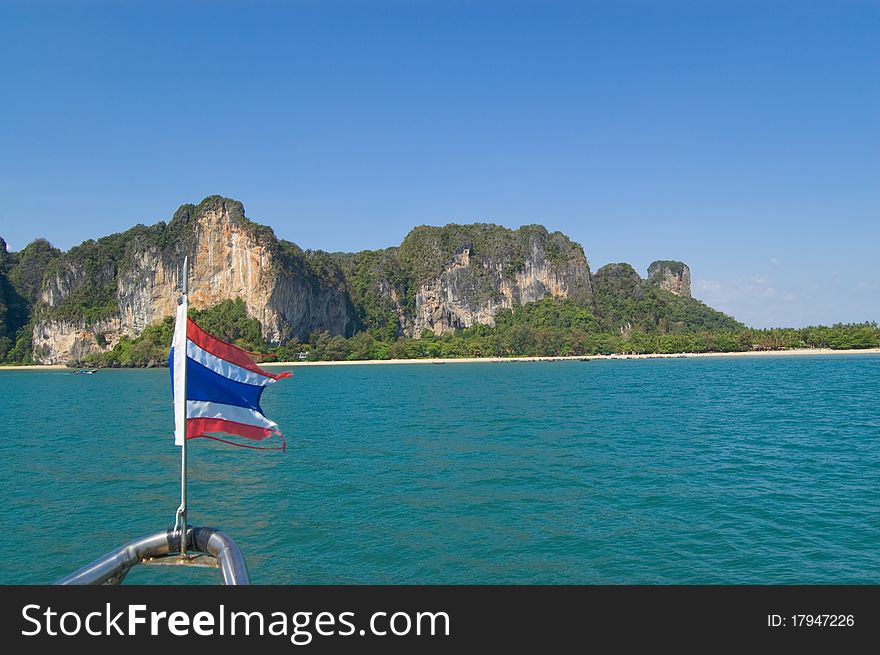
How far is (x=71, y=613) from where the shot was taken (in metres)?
6.20

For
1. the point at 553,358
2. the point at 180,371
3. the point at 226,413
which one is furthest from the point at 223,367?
the point at 553,358

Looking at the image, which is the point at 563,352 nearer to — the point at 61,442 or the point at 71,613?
the point at 61,442

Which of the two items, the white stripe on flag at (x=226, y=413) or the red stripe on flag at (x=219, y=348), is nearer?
the red stripe on flag at (x=219, y=348)

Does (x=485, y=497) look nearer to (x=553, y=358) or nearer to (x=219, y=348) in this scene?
(x=219, y=348)

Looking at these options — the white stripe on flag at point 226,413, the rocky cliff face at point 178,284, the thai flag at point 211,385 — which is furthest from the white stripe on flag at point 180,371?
the rocky cliff face at point 178,284

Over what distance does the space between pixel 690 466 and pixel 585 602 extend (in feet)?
60.0

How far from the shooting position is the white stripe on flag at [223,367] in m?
8.62

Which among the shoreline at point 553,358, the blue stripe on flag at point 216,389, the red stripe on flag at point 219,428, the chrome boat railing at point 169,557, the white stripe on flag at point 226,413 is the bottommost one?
the shoreline at point 553,358

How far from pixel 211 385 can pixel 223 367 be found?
30cm

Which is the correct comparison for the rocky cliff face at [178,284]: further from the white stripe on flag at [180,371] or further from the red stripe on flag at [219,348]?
the white stripe on flag at [180,371]

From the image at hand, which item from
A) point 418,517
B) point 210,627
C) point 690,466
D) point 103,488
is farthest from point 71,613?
point 690,466

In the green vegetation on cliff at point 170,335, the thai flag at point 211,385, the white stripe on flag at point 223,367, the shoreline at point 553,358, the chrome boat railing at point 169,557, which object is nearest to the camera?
the chrome boat railing at point 169,557

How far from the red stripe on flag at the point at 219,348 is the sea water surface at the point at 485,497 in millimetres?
6747

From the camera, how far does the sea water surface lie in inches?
555
